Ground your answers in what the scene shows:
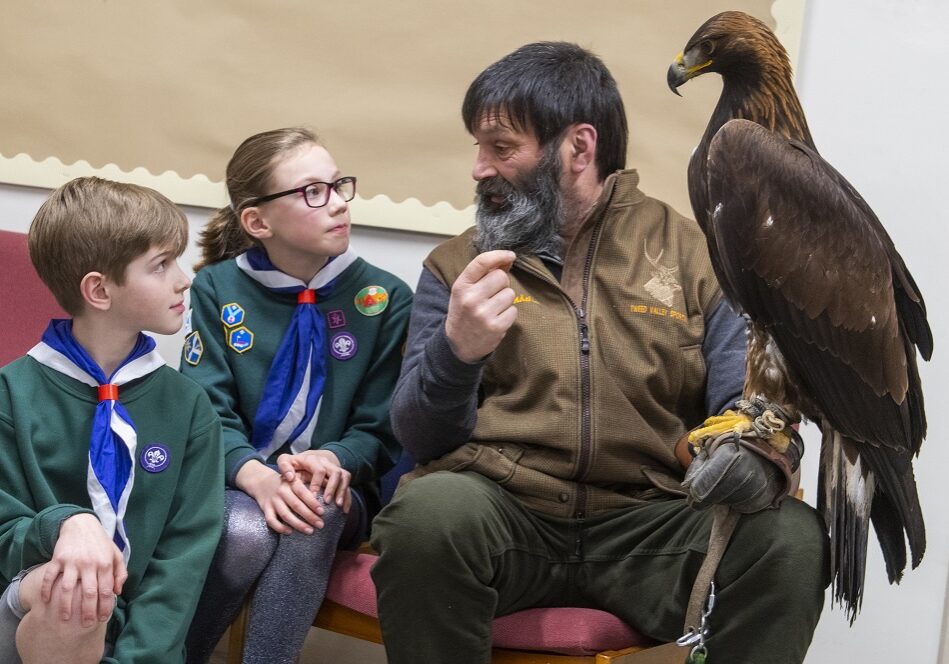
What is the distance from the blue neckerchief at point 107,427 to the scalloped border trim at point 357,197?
0.86 m

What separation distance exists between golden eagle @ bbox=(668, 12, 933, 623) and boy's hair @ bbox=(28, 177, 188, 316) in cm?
87

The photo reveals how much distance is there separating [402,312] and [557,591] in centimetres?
63

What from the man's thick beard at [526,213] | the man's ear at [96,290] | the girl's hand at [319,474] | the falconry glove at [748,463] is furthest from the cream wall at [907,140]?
the man's ear at [96,290]

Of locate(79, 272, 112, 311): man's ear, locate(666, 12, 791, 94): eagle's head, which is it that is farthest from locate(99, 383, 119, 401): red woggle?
locate(666, 12, 791, 94): eagle's head

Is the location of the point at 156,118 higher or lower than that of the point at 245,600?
higher

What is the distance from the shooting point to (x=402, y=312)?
6.95 ft

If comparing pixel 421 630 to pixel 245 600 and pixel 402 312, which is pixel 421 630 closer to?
pixel 245 600

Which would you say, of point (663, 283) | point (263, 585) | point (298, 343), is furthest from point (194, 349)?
point (663, 283)

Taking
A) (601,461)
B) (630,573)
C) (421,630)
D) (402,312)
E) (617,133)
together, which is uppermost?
(617,133)

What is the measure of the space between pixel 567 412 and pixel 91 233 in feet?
2.66

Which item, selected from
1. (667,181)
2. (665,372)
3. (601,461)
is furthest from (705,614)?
(667,181)

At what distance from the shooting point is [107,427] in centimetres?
167

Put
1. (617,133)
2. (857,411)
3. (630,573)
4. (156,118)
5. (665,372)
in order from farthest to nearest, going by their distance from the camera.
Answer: (156,118) → (617,133) → (665,372) → (630,573) → (857,411)

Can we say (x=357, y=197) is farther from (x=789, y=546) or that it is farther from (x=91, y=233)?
(x=789, y=546)
